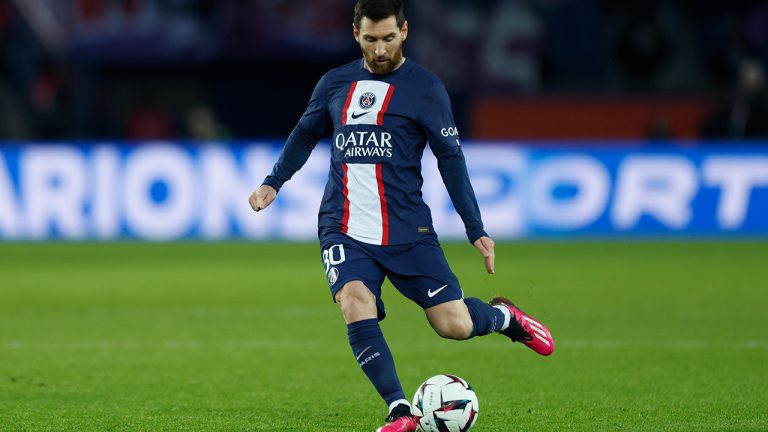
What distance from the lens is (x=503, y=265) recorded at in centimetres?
1423

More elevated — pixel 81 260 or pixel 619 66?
pixel 619 66

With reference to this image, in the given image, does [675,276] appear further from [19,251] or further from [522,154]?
[19,251]

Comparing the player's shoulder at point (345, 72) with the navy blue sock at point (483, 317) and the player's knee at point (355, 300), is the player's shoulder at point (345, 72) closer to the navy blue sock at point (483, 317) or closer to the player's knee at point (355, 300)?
the player's knee at point (355, 300)

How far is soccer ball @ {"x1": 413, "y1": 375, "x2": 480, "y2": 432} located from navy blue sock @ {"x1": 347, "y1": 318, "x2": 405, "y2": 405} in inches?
4.1

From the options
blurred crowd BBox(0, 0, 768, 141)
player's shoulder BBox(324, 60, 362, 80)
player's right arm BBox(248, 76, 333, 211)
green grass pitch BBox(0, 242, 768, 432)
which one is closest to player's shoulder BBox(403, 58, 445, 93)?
player's shoulder BBox(324, 60, 362, 80)

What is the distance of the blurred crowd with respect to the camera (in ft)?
69.7

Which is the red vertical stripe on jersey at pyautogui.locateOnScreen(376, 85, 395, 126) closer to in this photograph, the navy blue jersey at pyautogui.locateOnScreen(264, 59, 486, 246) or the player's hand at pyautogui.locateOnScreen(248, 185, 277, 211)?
the navy blue jersey at pyautogui.locateOnScreen(264, 59, 486, 246)

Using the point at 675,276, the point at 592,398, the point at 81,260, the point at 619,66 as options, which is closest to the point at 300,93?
the point at 619,66

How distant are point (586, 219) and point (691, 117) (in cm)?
462

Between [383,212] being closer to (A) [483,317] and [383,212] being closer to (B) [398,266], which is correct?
(B) [398,266]

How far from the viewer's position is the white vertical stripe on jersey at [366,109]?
5898mm

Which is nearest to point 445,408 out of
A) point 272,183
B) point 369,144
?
point 369,144

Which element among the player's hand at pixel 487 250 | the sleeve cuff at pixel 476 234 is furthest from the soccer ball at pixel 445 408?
the sleeve cuff at pixel 476 234

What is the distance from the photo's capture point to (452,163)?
5949 millimetres
